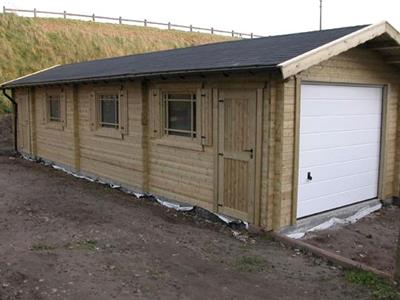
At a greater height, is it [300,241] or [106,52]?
[106,52]

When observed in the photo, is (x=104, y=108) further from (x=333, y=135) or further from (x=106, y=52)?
(x=106, y=52)

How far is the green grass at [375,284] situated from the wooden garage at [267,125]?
1636 millimetres

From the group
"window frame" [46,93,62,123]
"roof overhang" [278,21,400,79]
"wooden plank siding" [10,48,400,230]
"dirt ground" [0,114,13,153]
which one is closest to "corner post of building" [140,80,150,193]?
"wooden plank siding" [10,48,400,230]

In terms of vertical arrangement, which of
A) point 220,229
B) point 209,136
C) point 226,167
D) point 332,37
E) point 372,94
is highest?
point 332,37

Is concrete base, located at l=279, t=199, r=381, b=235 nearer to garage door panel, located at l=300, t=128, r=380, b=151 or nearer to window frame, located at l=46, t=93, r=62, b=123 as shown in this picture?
garage door panel, located at l=300, t=128, r=380, b=151

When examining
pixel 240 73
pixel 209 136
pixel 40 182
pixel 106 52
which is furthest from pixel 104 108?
pixel 106 52

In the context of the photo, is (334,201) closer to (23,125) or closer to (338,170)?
(338,170)

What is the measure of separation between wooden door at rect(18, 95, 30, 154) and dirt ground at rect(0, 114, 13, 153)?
3.78 feet

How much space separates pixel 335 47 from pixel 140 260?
4.10 metres

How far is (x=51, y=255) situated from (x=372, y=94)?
246 inches

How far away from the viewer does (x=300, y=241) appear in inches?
271

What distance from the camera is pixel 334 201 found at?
8.20 m

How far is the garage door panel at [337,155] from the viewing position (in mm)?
7527

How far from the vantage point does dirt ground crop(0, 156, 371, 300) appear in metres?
5.07
